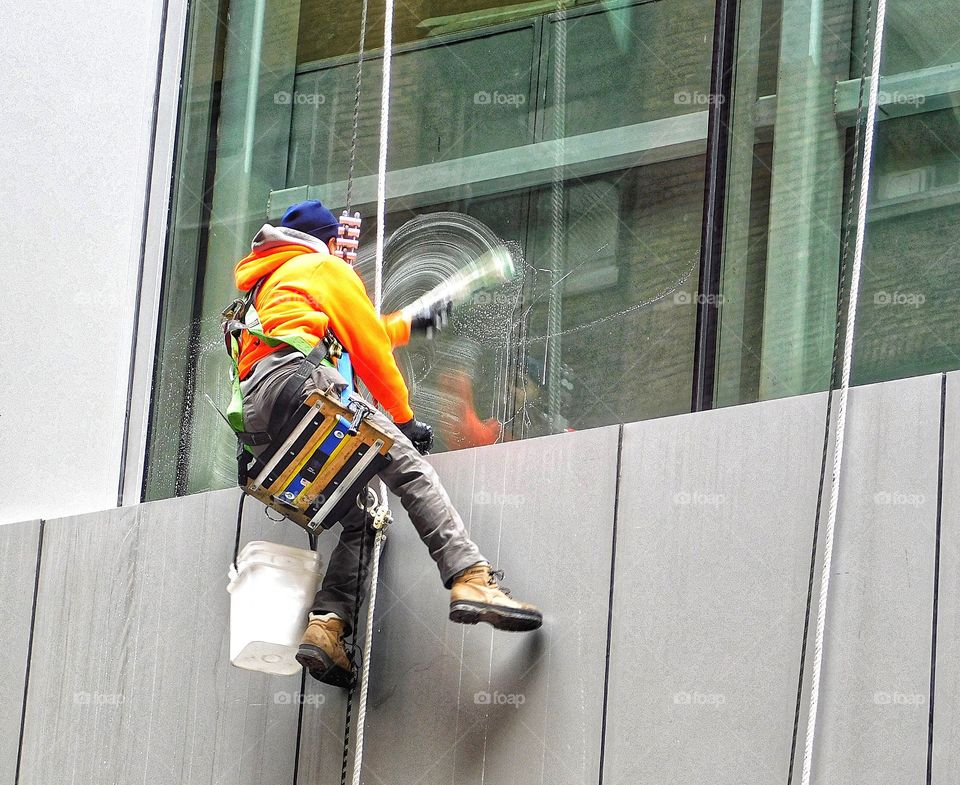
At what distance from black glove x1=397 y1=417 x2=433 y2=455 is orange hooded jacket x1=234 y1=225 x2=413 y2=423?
0.06 meters

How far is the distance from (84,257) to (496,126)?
2292 mm

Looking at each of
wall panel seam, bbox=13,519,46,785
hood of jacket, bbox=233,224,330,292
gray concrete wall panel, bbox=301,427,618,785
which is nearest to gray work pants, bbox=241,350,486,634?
gray concrete wall panel, bbox=301,427,618,785

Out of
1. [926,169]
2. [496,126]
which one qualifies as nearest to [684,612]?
[926,169]

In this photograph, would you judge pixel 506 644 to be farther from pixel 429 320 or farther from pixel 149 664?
pixel 149 664

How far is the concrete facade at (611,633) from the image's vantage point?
17.7 ft

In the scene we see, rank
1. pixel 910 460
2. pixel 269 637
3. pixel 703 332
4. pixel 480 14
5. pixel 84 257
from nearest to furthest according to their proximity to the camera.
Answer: pixel 910 460
pixel 269 637
pixel 703 332
pixel 480 14
pixel 84 257

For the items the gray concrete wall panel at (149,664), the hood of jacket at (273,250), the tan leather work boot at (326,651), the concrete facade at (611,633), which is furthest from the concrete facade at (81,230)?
the tan leather work boot at (326,651)

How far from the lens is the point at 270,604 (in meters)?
6.16

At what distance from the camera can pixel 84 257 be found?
8453mm

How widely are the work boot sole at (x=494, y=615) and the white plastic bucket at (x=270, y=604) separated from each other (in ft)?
2.09

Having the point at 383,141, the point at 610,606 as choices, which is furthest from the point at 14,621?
the point at 610,606

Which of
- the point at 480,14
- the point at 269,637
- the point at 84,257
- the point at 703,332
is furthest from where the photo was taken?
the point at 84,257

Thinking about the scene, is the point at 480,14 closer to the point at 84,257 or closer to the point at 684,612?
the point at 84,257

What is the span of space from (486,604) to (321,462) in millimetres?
828
